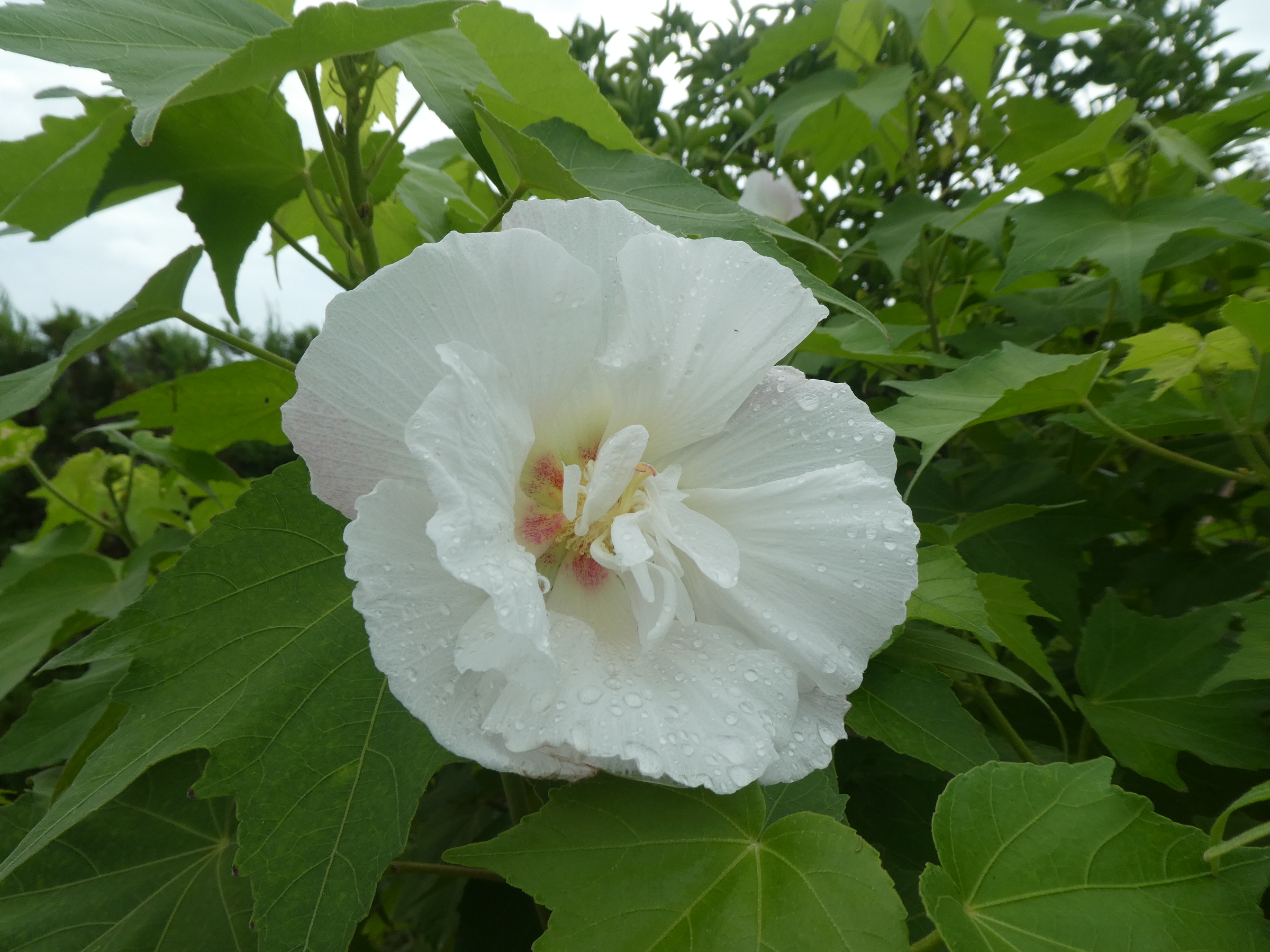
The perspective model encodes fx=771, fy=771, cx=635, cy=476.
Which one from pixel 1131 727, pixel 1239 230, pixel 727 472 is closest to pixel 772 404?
pixel 727 472

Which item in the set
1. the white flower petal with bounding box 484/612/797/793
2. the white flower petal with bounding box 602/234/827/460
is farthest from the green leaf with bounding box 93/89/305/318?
the white flower petal with bounding box 484/612/797/793

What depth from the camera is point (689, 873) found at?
53cm

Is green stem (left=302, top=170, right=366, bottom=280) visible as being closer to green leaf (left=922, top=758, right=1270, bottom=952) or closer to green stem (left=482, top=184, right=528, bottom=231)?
green stem (left=482, top=184, right=528, bottom=231)

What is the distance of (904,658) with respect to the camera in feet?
2.27

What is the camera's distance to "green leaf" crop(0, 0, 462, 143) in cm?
52

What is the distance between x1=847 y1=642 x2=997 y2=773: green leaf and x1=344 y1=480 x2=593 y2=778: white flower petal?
11.4 inches

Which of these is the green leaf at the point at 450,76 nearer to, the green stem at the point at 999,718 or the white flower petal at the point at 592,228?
the white flower petal at the point at 592,228

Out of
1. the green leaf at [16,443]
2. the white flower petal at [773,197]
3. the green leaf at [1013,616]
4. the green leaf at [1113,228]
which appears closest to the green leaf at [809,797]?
the green leaf at [1013,616]

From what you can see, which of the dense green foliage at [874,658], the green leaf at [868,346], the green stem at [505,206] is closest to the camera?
the dense green foliage at [874,658]

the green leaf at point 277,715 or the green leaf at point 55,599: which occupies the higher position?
the green leaf at point 277,715

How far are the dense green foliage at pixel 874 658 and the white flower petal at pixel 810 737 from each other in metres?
0.06

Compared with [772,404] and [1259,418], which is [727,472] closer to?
[772,404]

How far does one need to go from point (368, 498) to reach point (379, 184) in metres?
0.57

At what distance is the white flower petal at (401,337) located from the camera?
0.48 m
